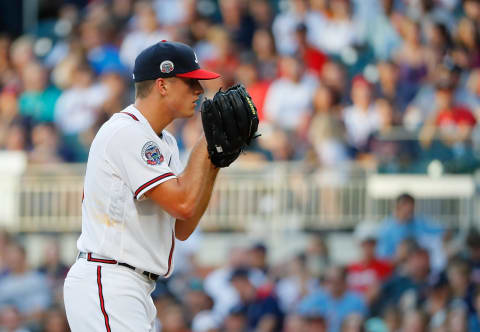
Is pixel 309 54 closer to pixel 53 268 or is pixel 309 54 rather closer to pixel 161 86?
pixel 53 268

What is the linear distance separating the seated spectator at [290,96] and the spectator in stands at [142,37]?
1920mm

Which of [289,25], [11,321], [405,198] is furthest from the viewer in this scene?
[289,25]

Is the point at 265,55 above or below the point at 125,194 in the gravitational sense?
above

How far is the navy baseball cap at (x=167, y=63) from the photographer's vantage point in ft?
13.5

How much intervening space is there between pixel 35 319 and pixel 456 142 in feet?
13.7

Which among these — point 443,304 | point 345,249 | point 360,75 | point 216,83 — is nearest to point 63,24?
point 216,83

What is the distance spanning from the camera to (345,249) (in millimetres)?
9039

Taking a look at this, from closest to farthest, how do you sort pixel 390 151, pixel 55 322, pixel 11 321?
pixel 55 322, pixel 11 321, pixel 390 151

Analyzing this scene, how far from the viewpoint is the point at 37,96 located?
11422 mm

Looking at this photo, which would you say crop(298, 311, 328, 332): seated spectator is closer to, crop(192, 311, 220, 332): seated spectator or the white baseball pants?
crop(192, 311, 220, 332): seated spectator

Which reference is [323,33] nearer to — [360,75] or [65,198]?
[360,75]

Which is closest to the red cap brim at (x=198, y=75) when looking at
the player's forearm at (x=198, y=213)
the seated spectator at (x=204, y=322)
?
the player's forearm at (x=198, y=213)

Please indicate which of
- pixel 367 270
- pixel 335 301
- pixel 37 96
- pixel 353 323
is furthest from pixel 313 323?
pixel 37 96

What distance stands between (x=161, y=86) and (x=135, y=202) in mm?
514
